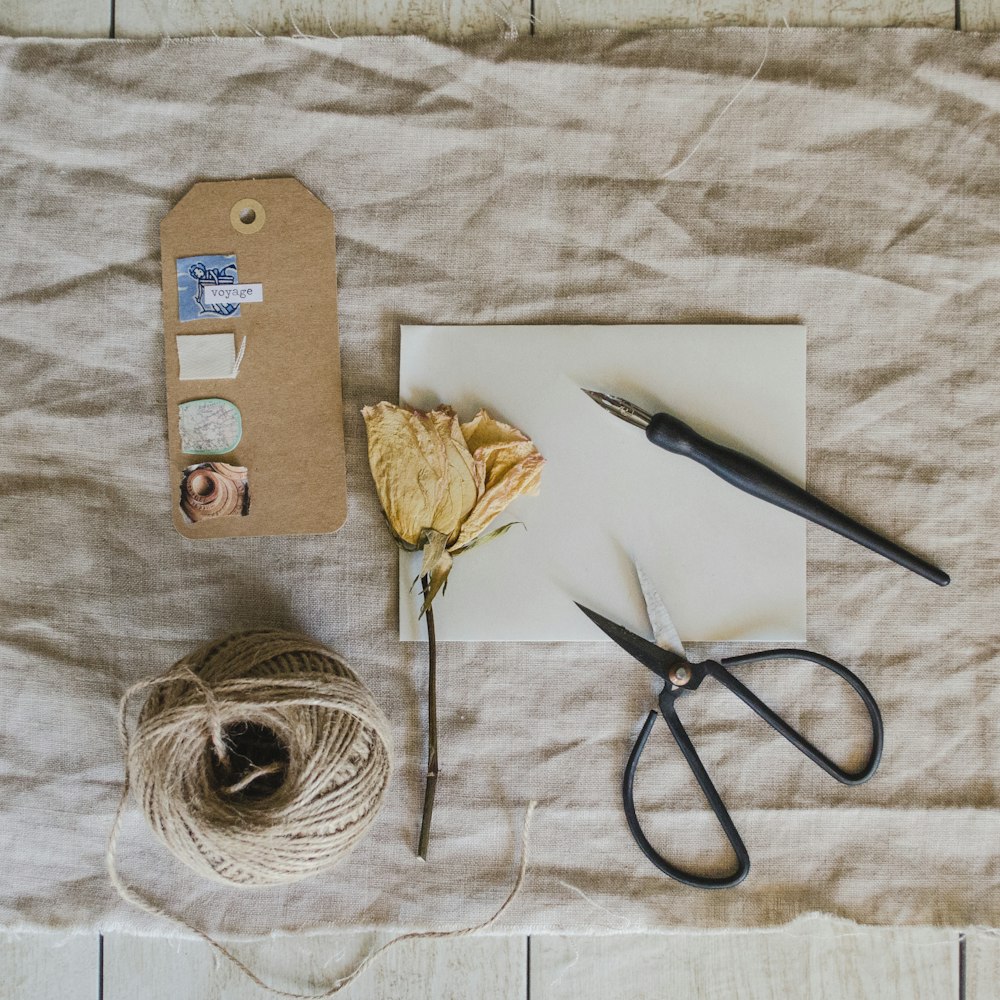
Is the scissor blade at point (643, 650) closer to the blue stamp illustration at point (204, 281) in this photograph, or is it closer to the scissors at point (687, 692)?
the scissors at point (687, 692)

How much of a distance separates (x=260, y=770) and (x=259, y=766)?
4 centimetres

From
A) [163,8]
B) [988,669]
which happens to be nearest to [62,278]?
[163,8]

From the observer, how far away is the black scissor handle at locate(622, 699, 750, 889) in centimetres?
60

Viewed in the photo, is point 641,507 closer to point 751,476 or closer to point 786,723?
point 751,476

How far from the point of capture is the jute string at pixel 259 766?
513 millimetres

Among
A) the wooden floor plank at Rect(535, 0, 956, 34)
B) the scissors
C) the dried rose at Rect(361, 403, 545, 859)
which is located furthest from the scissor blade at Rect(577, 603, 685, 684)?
the wooden floor plank at Rect(535, 0, 956, 34)

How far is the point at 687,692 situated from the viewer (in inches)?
24.2

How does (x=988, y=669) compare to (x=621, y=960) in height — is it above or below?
above

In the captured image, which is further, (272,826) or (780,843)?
(780,843)

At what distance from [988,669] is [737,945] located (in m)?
0.28

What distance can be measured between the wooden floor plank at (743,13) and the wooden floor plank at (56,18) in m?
0.33

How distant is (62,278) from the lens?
0.64 metres

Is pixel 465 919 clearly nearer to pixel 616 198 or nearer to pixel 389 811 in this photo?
pixel 389 811

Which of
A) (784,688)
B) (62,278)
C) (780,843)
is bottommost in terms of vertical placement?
(780,843)
